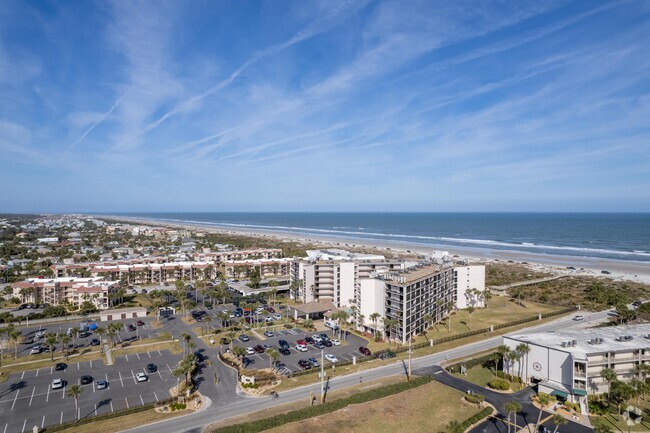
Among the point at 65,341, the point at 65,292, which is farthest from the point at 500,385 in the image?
the point at 65,292

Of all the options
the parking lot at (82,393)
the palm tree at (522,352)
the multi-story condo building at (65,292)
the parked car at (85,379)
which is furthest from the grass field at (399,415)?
the multi-story condo building at (65,292)

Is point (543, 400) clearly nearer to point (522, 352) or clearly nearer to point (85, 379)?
point (522, 352)

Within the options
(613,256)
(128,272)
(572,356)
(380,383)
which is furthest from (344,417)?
(613,256)

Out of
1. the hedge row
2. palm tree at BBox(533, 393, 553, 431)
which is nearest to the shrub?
palm tree at BBox(533, 393, 553, 431)

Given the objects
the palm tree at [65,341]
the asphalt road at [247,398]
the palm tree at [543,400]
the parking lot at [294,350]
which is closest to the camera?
the asphalt road at [247,398]

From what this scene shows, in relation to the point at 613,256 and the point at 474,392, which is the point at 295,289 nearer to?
the point at 474,392

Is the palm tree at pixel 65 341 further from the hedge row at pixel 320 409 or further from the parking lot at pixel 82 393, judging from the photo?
the hedge row at pixel 320 409
